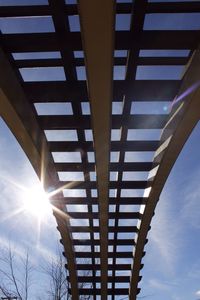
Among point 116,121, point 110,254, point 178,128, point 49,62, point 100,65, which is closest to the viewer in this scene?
point 100,65

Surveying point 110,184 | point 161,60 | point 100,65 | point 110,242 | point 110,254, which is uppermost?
point 161,60

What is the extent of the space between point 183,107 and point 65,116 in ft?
9.90

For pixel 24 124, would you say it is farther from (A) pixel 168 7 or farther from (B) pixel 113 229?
(B) pixel 113 229

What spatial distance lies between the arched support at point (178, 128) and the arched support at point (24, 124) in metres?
3.35

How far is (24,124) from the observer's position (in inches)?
389

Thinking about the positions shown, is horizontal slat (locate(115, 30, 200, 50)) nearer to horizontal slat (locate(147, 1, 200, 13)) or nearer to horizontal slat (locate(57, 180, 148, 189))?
horizontal slat (locate(147, 1, 200, 13))

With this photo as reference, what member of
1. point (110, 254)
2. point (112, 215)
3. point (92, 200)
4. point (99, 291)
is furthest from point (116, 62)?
point (99, 291)

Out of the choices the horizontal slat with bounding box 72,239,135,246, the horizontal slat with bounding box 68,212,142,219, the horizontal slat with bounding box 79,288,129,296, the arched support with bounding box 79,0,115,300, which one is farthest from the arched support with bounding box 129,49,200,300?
the horizontal slat with bounding box 79,288,129,296

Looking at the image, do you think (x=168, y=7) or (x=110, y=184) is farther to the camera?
(x=110, y=184)

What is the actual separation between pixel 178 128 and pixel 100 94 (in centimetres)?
272

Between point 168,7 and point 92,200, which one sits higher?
point 168,7

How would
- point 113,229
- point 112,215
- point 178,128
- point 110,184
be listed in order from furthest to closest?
point 113,229, point 112,215, point 110,184, point 178,128

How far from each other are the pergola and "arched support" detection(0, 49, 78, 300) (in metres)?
0.02

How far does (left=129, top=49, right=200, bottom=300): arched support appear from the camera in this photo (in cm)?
874
